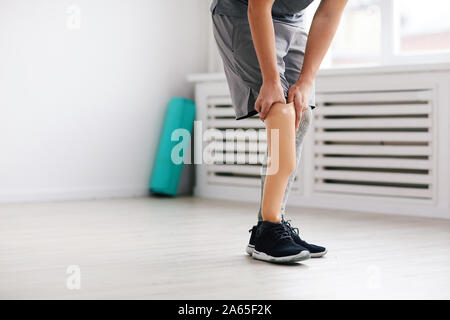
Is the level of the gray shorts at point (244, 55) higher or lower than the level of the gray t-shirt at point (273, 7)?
lower

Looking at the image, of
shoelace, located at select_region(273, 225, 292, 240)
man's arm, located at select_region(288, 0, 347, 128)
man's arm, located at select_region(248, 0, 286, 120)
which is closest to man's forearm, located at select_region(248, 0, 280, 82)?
man's arm, located at select_region(248, 0, 286, 120)

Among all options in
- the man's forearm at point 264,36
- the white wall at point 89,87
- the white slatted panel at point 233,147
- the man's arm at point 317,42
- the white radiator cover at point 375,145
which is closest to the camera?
the man's forearm at point 264,36

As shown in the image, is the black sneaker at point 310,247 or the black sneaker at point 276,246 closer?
the black sneaker at point 276,246

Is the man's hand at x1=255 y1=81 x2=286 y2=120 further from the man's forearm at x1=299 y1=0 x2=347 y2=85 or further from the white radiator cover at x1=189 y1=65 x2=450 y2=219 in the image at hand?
the white radiator cover at x1=189 y1=65 x2=450 y2=219

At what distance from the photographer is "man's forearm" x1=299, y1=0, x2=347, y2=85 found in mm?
1854

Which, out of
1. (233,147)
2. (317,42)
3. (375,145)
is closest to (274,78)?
(317,42)

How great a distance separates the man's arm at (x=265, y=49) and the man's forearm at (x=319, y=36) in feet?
0.38

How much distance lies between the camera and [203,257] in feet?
6.38

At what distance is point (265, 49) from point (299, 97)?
0.16 meters

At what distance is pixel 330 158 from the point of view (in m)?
3.34

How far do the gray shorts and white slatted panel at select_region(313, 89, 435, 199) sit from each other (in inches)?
49.3

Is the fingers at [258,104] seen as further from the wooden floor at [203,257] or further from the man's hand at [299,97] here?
the wooden floor at [203,257]

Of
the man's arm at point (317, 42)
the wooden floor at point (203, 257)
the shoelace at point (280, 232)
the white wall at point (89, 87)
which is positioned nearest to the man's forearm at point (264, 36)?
the man's arm at point (317, 42)

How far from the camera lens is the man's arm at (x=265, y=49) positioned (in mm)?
1736
